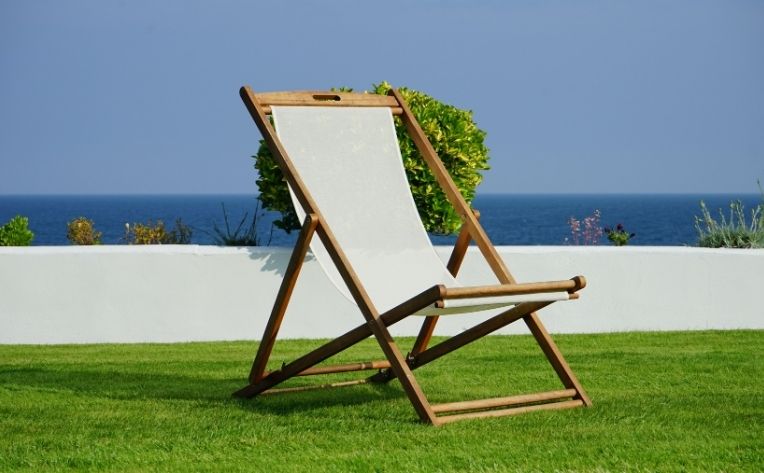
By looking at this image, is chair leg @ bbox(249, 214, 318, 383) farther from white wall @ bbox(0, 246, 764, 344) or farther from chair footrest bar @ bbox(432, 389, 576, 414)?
white wall @ bbox(0, 246, 764, 344)

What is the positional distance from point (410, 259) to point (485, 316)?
9.52 ft

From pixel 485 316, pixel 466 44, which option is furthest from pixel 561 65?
pixel 485 316

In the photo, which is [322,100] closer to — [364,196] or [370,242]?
[364,196]

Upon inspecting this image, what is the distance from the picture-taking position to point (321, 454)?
12.0ft

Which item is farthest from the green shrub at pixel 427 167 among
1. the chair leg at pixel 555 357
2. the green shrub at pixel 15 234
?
the chair leg at pixel 555 357

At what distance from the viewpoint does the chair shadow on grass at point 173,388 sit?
4.73 meters

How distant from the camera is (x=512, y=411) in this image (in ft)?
14.2

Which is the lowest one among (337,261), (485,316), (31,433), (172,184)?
(172,184)

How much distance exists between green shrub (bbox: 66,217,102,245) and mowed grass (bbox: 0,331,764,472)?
2.85 metres

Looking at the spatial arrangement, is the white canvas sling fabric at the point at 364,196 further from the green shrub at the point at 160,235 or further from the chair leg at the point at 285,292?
the green shrub at the point at 160,235

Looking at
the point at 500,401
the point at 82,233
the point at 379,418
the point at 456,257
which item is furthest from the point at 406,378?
the point at 82,233

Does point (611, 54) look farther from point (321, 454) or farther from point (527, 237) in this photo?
point (321, 454)

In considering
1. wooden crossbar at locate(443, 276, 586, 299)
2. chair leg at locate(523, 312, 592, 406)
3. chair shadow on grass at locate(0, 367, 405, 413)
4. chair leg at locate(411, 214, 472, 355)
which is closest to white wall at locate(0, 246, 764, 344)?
chair shadow on grass at locate(0, 367, 405, 413)

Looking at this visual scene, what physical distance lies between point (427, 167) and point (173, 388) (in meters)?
2.81
